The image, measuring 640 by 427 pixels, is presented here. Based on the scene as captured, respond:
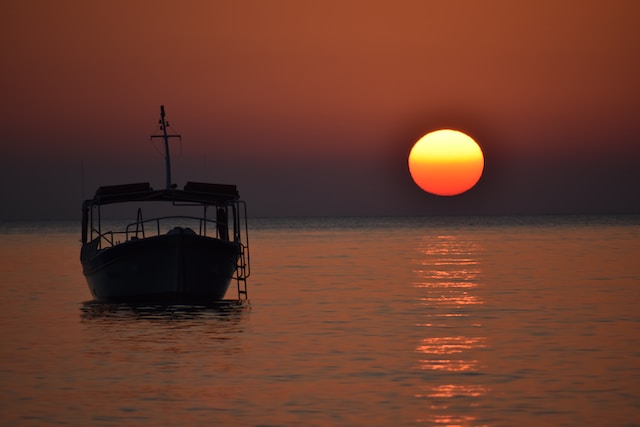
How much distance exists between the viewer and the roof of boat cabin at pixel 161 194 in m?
39.7

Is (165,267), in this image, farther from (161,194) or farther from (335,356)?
(335,356)

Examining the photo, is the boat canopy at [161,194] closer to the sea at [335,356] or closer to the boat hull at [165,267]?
the boat hull at [165,267]

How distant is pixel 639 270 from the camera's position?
56500 mm

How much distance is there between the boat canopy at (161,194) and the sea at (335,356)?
372cm

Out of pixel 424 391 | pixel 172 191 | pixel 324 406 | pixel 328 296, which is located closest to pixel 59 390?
pixel 324 406

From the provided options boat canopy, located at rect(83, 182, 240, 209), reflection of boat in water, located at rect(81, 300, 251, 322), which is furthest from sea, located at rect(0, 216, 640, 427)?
boat canopy, located at rect(83, 182, 240, 209)

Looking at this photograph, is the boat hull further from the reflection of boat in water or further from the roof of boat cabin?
the roof of boat cabin

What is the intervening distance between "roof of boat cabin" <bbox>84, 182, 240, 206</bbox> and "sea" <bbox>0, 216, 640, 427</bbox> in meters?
3.72

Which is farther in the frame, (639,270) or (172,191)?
(639,270)

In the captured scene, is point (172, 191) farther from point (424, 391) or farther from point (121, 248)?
point (424, 391)

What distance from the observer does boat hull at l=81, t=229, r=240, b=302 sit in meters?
37.1

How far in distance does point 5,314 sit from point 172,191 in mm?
6893

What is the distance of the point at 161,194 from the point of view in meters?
39.7

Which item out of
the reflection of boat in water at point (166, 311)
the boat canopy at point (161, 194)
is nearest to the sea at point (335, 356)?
the reflection of boat in water at point (166, 311)
